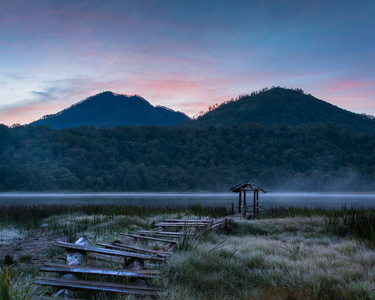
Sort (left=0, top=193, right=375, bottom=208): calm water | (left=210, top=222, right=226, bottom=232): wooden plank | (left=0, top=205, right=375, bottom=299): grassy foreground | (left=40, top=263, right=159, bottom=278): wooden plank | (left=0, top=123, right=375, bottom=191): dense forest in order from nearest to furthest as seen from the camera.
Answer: (left=0, top=205, right=375, bottom=299): grassy foreground < (left=40, top=263, right=159, bottom=278): wooden plank < (left=210, top=222, right=226, bottom=232): wooden plank < (left=0, top=193, right=375, bottom=208): calm water < (left=0, top=123, right=375, bottom=191): dense forest

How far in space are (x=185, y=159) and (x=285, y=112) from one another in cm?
4921

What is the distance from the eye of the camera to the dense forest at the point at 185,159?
86.9 meters

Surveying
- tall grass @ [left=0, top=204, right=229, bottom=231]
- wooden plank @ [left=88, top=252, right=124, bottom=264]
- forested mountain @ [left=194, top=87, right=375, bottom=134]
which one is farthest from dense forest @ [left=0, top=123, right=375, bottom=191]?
wooden plank @ [left=88, top=252, right=124, bottom=264]

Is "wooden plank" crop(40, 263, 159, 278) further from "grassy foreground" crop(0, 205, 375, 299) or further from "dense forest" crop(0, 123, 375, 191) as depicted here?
"dense forest" crop(0, 123, 375, 191)

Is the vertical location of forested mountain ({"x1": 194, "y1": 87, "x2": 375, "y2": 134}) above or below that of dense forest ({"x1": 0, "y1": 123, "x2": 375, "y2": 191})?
above

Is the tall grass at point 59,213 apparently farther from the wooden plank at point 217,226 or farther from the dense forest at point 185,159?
the dense forest at point 185,159

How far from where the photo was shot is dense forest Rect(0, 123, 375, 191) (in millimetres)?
86875

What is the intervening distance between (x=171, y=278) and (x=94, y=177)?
86297mm

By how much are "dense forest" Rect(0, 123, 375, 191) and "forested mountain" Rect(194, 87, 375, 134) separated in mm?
20339

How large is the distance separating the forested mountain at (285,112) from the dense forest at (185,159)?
20339 mm

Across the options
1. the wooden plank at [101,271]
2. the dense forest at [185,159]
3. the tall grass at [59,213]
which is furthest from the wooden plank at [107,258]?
the dense forest at [185,159]

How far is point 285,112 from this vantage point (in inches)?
5133

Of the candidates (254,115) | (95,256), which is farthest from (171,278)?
(254,115)

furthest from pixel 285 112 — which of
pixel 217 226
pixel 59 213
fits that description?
pixel 217 226
